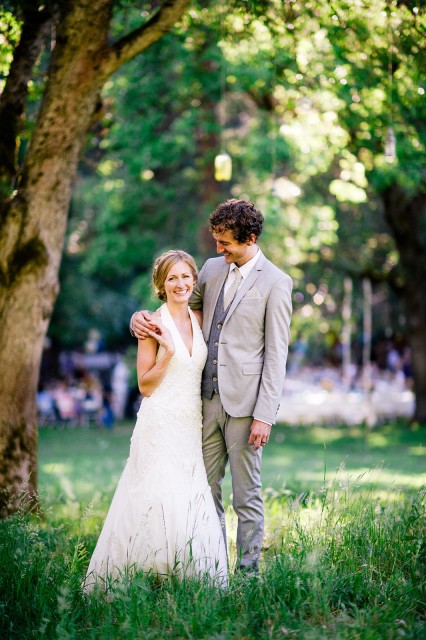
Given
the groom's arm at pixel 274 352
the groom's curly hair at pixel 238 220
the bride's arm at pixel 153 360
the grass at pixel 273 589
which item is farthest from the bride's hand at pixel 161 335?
the grass at pixel 273 589

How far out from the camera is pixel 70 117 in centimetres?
691

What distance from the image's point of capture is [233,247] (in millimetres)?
5531

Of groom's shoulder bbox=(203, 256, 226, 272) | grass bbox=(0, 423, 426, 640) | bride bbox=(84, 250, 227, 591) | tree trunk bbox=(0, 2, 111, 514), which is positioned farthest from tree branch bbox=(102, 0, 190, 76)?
grass bbox=(0, 423, 426, 640)

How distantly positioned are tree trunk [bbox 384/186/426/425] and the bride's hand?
50.8 ft

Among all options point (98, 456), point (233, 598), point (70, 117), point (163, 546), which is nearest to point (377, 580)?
point (233, 598)

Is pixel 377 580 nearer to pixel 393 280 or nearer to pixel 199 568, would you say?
pixel 199 568

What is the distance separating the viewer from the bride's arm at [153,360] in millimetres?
5336

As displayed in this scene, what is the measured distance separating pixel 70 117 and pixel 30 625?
4.11 m

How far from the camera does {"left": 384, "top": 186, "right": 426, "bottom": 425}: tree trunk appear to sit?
2041 cm

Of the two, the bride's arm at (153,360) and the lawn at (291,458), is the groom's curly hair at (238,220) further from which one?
the lawn at (291,458)

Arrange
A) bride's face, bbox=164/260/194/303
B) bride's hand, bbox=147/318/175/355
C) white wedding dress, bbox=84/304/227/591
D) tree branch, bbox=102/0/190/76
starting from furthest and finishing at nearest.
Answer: tree branch, bbox=102/0/190/76 < bride's face, bbox=164/260/194/303 < bride's hand, bbox=147/318/175/355 < white wedding dress, bbox=84/304/227/591

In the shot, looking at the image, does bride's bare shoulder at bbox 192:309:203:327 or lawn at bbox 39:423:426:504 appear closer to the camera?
bride's bare shoulder at bbox 192:309:203:327

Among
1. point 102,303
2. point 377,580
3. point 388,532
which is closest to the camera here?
point 377,580

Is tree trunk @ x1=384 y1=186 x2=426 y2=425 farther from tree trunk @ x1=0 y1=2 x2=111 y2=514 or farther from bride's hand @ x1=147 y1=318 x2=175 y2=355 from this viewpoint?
bride's hand @ x1=147 y1=318 x2=175 y2=355
